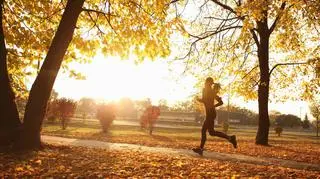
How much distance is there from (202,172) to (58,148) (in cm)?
515

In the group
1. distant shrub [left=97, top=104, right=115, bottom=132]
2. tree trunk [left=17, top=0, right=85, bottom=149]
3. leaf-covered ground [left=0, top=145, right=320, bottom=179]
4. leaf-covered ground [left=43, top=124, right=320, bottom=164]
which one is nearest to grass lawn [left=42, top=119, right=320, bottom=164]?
leaf-covered ground [left=43, top=124, right=320, bottom=164]

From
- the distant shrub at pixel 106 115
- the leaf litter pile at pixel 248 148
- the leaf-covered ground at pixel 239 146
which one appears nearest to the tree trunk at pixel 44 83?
the leaf litter pile at pixel 248 148

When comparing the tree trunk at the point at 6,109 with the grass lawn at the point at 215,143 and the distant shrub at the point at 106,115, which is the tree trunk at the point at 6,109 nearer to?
the grass lawn at the point at 215,143

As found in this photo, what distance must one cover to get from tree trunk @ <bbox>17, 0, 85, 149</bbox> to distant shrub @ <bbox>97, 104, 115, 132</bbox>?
17119 mm

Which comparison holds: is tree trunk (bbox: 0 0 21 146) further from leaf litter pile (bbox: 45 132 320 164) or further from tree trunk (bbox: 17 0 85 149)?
leaf litter pile (bbox: 45 132 320 164)

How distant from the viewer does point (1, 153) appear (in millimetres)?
9602

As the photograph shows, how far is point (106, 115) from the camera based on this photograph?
92.2ft

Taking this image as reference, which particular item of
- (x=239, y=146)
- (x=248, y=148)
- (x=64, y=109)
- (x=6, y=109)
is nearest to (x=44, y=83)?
(x=6, y=109)

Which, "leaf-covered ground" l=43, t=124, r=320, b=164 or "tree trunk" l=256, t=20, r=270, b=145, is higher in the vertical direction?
"tree trunk" l=256, t=20, r=270, b=145

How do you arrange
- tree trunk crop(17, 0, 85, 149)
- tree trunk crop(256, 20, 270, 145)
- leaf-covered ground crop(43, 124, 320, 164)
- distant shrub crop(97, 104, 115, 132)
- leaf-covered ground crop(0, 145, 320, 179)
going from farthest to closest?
distant shrub crop(97, 104, 115, 132), tree trunk crop(256, 20, 270, 145), leaf-covered ground crop(43, 124, 320, 164), tree trunk crop(17, 0, 85, 149), leaf-covered ground crop(0, 145, 320, 179)

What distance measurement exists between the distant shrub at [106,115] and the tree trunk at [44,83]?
674 inches

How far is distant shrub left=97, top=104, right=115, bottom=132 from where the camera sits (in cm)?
2781

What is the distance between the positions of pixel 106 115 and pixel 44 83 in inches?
699

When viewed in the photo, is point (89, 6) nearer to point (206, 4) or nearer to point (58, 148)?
A: point (58, 148)
